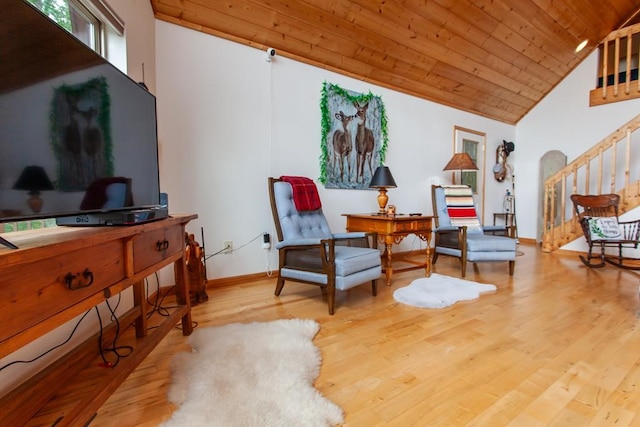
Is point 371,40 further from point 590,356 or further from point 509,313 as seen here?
point 590,356

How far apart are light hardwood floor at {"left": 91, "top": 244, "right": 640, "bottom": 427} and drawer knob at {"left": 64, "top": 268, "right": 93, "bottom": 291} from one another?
2.09ft

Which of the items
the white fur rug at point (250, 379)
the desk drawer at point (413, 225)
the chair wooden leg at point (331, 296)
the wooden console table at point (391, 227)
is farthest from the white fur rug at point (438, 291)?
the white fur rug at point (250, 379)

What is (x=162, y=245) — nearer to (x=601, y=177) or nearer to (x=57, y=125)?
(x=57, y=125)

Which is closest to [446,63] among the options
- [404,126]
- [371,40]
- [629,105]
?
[404,126]

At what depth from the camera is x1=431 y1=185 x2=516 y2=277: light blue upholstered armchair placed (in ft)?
10.4

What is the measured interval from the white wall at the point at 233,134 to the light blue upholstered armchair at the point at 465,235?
0.94 m

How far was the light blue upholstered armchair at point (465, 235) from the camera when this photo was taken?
10.4 ft

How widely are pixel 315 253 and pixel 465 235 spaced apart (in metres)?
1.78

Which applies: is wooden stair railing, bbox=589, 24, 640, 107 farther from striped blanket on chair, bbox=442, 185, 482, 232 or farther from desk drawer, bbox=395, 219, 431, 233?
desk drawer, bbox=395, 219, 431, 233

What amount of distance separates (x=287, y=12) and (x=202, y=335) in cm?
279

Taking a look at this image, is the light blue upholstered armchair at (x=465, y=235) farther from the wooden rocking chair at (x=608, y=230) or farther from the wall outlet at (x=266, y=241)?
the wall outlet at (x=266, y=241)

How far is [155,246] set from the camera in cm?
140

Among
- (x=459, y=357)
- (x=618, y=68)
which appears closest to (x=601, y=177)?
(x=618, y=68)

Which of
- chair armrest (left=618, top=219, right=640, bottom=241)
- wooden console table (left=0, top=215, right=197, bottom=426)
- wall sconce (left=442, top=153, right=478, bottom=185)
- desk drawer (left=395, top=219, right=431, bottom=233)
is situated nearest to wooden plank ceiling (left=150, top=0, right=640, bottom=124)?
wall sconce (left=442, top=153, right=478, bottom=185)
